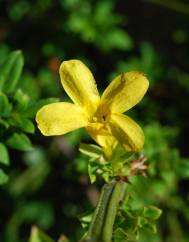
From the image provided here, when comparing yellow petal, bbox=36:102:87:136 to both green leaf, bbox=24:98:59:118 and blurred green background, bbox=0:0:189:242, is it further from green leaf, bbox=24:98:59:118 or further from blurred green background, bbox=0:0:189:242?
blurred green background, bbox=0:0:189:242

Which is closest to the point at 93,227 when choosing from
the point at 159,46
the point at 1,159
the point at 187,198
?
the point at 1,159

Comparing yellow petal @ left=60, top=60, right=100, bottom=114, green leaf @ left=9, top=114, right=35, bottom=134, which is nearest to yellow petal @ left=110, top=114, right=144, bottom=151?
yellow petal @ left=60, top=60, right=100, bottom=114

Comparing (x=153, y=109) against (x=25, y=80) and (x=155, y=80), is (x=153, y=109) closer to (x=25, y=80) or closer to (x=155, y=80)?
(x=155, y=80)

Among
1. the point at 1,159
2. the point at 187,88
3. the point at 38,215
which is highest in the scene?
the point at 187,88

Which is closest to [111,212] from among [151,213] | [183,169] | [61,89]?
[151,213]

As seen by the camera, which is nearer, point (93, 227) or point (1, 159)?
point (93, 227)

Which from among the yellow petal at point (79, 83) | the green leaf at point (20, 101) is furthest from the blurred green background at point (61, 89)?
the yellow petal at point (79, 83)

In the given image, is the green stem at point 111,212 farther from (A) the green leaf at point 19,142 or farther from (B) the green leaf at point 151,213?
(A) the green leaf at point 19,142

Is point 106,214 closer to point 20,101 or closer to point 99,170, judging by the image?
point 99,170
